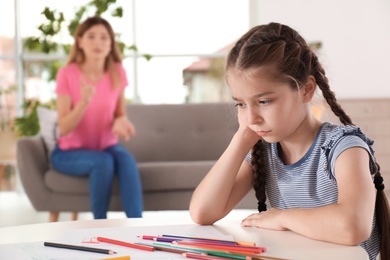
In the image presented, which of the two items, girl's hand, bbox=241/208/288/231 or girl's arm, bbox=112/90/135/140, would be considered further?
girl's arm, bbox=112/90/135/140

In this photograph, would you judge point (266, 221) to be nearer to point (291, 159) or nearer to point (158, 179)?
point (291, 159)

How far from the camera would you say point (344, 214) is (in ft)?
4.36

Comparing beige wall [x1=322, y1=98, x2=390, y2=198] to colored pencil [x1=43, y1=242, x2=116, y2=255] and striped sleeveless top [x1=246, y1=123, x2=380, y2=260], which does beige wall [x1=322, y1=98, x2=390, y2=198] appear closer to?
striped sleeveless top [x1=246, y1=123, x2=380, y2=260]

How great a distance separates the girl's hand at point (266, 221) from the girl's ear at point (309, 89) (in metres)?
0.28

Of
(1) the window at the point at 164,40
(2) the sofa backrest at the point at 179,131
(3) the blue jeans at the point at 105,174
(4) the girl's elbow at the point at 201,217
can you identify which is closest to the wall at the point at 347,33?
(1) the window at the point at 164,40

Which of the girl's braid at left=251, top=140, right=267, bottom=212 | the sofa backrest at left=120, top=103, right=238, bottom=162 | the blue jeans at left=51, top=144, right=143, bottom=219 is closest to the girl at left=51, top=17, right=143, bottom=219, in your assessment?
the blue jeans at left=51, top=144, right=143, bottom=219

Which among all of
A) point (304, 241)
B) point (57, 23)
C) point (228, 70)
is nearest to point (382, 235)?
point (304, 241)

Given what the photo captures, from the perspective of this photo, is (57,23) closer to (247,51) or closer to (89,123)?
(89,123)

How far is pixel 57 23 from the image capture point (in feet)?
19.6

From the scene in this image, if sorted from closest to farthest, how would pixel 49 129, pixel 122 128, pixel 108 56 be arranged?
pixel 122 128
pixel 108 56
pixel 49 129

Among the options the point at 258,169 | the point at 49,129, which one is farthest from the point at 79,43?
the point at 258,169

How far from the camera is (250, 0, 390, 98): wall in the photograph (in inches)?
267

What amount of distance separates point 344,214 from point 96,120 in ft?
10.8

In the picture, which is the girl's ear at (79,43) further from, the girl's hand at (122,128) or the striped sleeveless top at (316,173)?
the striped sleeveless top at (316,173)
